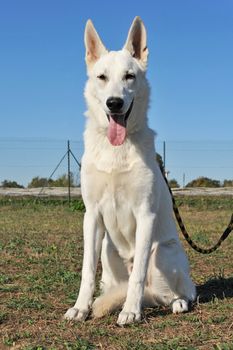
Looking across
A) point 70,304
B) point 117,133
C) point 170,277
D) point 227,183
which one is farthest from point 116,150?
point 227,183

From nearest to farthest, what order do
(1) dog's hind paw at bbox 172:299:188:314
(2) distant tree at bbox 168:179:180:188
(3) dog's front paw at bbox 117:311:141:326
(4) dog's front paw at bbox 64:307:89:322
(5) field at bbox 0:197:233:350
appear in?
(5) field at bbox 0:197:233:350, (3) dog's front paw at bbox 117:311:141:326, (4) dog's front paw at bbox 64:307:89:322, (1) dog's hind paw at bbox 172:299:188:314, (2) distant tree at bbox 168:179:180:188

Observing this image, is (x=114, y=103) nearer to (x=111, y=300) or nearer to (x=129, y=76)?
A: (x=129, y=76)

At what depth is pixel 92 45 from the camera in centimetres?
430

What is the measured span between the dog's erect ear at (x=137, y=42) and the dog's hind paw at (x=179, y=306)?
1.83m

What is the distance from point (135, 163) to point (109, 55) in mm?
835

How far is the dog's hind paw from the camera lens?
165 inches

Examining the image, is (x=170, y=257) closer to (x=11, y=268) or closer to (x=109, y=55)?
(x=109, y=55)

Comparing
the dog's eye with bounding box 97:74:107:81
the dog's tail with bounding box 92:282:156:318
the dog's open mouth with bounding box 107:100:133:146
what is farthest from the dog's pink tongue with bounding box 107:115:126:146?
the dog's tail with bounding box 92:282:156:318

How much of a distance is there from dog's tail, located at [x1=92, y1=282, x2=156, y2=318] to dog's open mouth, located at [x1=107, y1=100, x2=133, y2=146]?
1096 millimetres

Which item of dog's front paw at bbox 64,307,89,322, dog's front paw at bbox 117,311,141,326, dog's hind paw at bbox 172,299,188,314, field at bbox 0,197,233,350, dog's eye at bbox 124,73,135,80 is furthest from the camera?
dog's hind paw at bbox 172,299,188,314

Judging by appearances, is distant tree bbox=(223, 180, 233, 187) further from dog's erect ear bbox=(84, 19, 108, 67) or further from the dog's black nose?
the dog's black nose

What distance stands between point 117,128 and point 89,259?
986 millimetres

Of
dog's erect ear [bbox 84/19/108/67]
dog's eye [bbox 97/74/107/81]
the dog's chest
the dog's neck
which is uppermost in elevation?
dog's erect ear [bbox 84/19/108/67]

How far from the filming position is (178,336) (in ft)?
11.5
